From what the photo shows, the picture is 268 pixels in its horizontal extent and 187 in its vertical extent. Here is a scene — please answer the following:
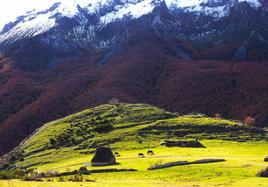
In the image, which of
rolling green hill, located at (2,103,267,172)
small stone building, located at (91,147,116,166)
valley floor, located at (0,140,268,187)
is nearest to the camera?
valley floor, located at (0,140,268,187)

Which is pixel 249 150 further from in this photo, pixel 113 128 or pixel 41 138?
pixel 41 138

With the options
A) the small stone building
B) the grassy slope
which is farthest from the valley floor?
the small stone building

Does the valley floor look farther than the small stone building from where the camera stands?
No

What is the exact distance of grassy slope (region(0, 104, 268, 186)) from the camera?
82.9 m

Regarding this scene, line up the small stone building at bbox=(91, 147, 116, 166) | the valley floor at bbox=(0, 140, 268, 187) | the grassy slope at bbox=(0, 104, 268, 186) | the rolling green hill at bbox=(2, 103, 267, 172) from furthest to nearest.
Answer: the rolling green hill at bbox=(2, 103, 267, 172) < the small stone building at bbox=(91, 147, 116, 166) < the grassy slope at bbox=(0, 104, 268, 186) < the valley floor at bbox=(0, 140, 268, 187)

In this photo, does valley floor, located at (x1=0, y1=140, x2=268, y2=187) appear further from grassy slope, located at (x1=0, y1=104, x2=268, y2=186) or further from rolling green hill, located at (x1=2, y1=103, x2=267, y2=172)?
rolling green hill, located at (x1=2, y1=103, x2=267, y2=172)

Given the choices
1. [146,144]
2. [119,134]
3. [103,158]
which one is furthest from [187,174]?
[119,134]

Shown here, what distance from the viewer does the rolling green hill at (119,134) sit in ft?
467

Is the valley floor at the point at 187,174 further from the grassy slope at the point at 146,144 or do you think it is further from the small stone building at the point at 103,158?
the small stone building at the point at 103,158

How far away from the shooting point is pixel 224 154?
10894 cm

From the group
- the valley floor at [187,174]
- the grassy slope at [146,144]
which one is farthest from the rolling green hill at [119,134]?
the valley floor at [187,174]

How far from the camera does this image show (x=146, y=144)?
139 m

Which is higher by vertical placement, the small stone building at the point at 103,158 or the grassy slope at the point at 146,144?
the small stone building at the point at 103,158

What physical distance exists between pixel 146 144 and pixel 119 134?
18.8 m
